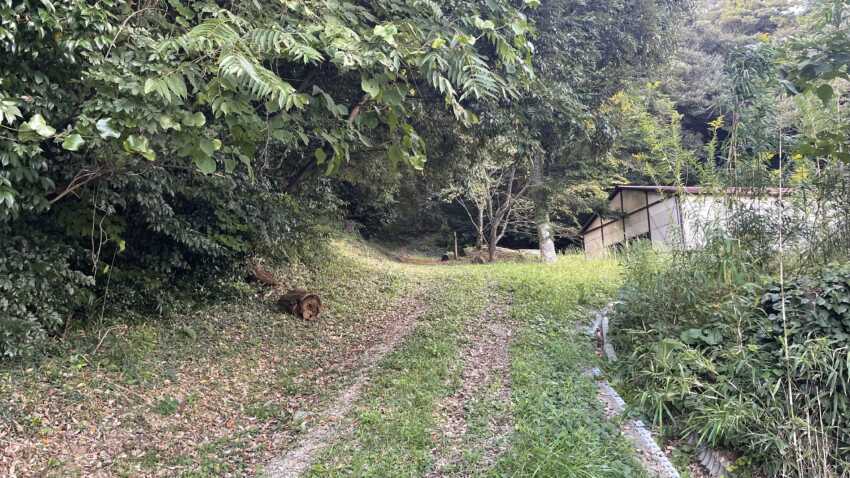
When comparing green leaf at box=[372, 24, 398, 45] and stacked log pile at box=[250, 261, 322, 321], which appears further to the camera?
stacked log pile at box=[250, 261, 322, 321]

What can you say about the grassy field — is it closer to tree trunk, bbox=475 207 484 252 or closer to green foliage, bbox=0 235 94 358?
green foliage, bbox=0 235 94 358

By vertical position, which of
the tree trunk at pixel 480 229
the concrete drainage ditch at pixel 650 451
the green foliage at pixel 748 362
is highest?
the tree trunk at pixel 480 229

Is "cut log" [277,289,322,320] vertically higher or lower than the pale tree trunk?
lower

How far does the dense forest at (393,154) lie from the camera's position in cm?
252

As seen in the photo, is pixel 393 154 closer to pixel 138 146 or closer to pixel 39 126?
pixel 138 146

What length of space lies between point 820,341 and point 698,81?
16.5m

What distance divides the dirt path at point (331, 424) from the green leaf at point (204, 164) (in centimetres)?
199

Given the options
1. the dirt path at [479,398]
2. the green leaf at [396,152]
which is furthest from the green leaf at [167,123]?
the dirt path at [479,398]

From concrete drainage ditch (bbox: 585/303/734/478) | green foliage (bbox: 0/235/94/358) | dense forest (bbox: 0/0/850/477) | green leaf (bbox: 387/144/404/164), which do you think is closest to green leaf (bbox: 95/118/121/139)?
dense forest (bbox: 0/0/850/477)

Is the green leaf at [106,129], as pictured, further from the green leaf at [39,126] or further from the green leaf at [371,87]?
the green leaf at [371,87]

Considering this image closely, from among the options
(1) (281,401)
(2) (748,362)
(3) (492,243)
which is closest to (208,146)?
(1) (281,401)

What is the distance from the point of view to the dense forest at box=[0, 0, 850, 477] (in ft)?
8.28

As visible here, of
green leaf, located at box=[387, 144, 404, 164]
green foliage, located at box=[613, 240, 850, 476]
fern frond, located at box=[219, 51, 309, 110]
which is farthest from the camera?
green leaf, located at box=[387, 144, 404, 164]

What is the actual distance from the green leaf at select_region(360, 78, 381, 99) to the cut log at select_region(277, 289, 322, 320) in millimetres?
4525
